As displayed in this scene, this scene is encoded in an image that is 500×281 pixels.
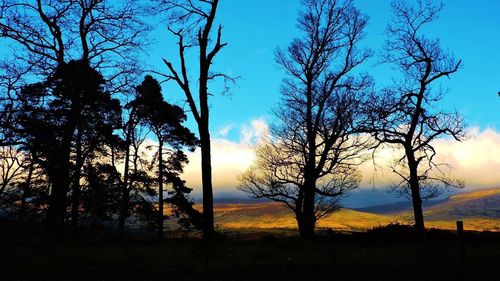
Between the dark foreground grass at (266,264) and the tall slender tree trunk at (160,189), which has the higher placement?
the tall slender tree trunk at (160,189)

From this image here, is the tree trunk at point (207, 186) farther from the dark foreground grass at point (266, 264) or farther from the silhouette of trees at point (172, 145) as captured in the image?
the silhouette of trees at point (172, 145)

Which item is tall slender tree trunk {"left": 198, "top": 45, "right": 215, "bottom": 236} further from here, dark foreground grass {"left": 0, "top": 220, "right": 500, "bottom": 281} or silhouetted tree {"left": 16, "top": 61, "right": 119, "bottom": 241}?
silhouetted tree {"left": 16, "top": 61, "right": 119, "bottom": 241}

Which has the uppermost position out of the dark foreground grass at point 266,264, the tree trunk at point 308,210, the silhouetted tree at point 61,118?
the silhouetted tree at point 61,118

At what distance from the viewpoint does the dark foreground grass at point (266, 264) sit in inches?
465

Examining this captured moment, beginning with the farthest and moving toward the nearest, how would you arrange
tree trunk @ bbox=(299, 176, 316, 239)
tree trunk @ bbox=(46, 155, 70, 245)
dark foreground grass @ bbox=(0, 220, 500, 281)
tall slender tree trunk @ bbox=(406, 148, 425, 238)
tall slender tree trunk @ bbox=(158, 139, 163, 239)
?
1. tall slender tree trunk @ bbox=(158, 139, 163, 239)
2. tree trunk @ bbox=(299, 176, 316, 239)
3. tall slender tree trunk @ bbox=(406, 148, 425, 238)
4. tree trunk @ bbox=(46, 155, 70, 245)
5. dark foreground grass @ bbox=(0, 220, 500, 281)

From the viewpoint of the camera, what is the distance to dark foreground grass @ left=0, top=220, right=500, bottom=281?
1182 centimetres

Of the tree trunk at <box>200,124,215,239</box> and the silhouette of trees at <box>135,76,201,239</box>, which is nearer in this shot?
the tree trunk at <box>200,124,215,239</box>

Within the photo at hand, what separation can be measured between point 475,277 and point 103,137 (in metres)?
13.1

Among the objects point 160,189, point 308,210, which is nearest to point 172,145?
point 160,189

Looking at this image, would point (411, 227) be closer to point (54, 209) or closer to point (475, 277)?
point (475, 277)

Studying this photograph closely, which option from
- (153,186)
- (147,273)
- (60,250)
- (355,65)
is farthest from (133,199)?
(147,273)

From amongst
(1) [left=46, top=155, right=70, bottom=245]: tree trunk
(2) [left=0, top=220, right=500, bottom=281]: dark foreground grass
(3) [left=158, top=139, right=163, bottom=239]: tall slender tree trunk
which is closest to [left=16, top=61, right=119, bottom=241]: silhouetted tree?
(1) [left=46, top=155, right=70, bottom=245]: tree trunk

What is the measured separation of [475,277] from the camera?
11.2 metres

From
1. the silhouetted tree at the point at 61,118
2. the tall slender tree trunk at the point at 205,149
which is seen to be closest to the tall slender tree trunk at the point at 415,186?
the tall slender tree trunk at the point at 205,149
